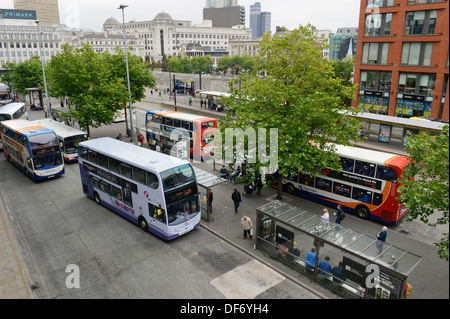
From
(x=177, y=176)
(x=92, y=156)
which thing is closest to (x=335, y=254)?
(x=177, y=176)

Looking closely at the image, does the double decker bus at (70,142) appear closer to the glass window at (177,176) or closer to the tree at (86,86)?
the tree at (86,86)

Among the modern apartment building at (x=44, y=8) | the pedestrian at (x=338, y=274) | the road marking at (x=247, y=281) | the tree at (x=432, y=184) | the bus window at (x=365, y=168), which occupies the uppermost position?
the modern apartment building at (x=44, y=8)

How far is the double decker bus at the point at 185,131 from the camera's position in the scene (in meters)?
26.7

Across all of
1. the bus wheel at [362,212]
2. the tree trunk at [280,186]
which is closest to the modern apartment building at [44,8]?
the tree trunk at [280,186]

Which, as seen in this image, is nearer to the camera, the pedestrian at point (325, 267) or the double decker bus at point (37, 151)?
the pedestrian at point (325, 267)

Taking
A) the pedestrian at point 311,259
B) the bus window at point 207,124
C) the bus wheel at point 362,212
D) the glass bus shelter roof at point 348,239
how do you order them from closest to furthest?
the glass bus shelter roof at point 348,239 < the pedestrian at point 311,259 < the bus wheel at point 362,212 < the bus window at point 207,124

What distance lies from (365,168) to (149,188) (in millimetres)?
10533

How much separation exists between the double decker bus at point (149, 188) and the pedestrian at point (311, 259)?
18.5 ft

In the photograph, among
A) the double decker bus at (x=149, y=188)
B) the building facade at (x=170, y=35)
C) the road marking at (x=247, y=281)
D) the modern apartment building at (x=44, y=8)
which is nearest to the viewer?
the road marking at (x=247, y=281)

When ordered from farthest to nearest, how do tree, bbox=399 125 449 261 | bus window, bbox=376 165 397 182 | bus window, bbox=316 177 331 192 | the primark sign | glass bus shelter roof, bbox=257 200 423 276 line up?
the primark sign → bus window, bbox=316 177 331 192 → bus window, bbox=376 165 397 182 → glass bus shelter roof, bbox=257 200 423 276 → tree, bbox=399 125 449 261

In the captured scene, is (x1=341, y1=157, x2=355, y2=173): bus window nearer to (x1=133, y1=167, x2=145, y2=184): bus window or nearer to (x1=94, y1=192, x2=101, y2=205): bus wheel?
(x1=133, y1=167, x2=145, y2=184): bus window

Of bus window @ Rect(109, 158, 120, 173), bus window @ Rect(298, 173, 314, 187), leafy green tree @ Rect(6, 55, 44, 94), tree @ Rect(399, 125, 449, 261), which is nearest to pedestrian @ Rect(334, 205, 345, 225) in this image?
bus window @ Rect(298, 173, 314, 187)

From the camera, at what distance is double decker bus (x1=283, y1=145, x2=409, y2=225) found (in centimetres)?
1574

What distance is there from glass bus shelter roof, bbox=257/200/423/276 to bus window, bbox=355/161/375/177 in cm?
516
